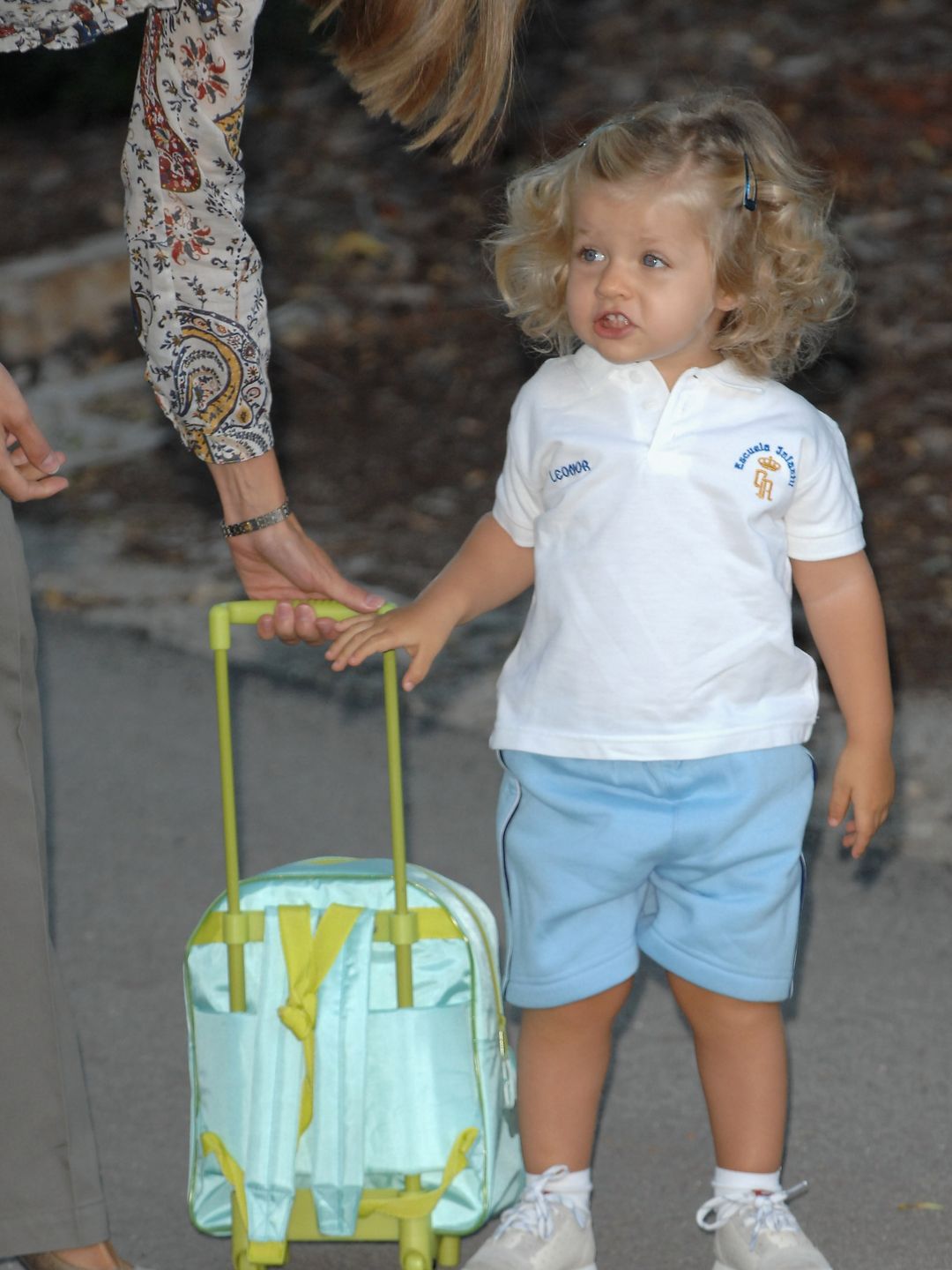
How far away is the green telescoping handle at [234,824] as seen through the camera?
2.56 metres

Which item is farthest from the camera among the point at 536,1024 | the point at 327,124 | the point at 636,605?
the point at 327,124

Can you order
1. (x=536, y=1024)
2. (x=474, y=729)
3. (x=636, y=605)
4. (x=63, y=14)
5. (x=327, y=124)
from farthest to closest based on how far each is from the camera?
(x=327, y=124)
(x=474, y=729)
(x=536, y=1024)
(x=636, y=605)
(x=63, y=14)

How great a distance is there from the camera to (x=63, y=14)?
237cm

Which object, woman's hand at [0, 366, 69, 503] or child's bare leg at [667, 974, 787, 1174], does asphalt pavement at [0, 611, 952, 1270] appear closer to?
child's bare leg at [667, 974, 787, 1174]

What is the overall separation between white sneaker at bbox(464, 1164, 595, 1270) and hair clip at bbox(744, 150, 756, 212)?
56.6 inches

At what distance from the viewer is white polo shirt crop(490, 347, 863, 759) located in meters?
2.51

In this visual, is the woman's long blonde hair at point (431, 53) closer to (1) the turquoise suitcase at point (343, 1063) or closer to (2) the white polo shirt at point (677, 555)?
(2) the white polo shirt at point (677, 555)

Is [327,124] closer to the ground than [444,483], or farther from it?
farther from it

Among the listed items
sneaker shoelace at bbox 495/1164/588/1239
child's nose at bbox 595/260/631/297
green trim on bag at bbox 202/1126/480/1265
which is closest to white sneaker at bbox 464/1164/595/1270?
sneaker shoelace at bbox 495/1164/588/1239

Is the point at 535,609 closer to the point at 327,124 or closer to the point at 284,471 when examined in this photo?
the point at 284,471

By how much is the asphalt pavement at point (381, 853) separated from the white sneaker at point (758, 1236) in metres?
0.15

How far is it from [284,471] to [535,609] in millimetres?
4847

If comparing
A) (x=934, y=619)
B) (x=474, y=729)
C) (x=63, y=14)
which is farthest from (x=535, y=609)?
(x=934, y=619)

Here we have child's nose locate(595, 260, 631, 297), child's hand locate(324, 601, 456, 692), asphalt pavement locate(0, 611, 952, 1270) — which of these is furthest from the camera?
asphalt pavement locate(0, 611, 952, 1270)
